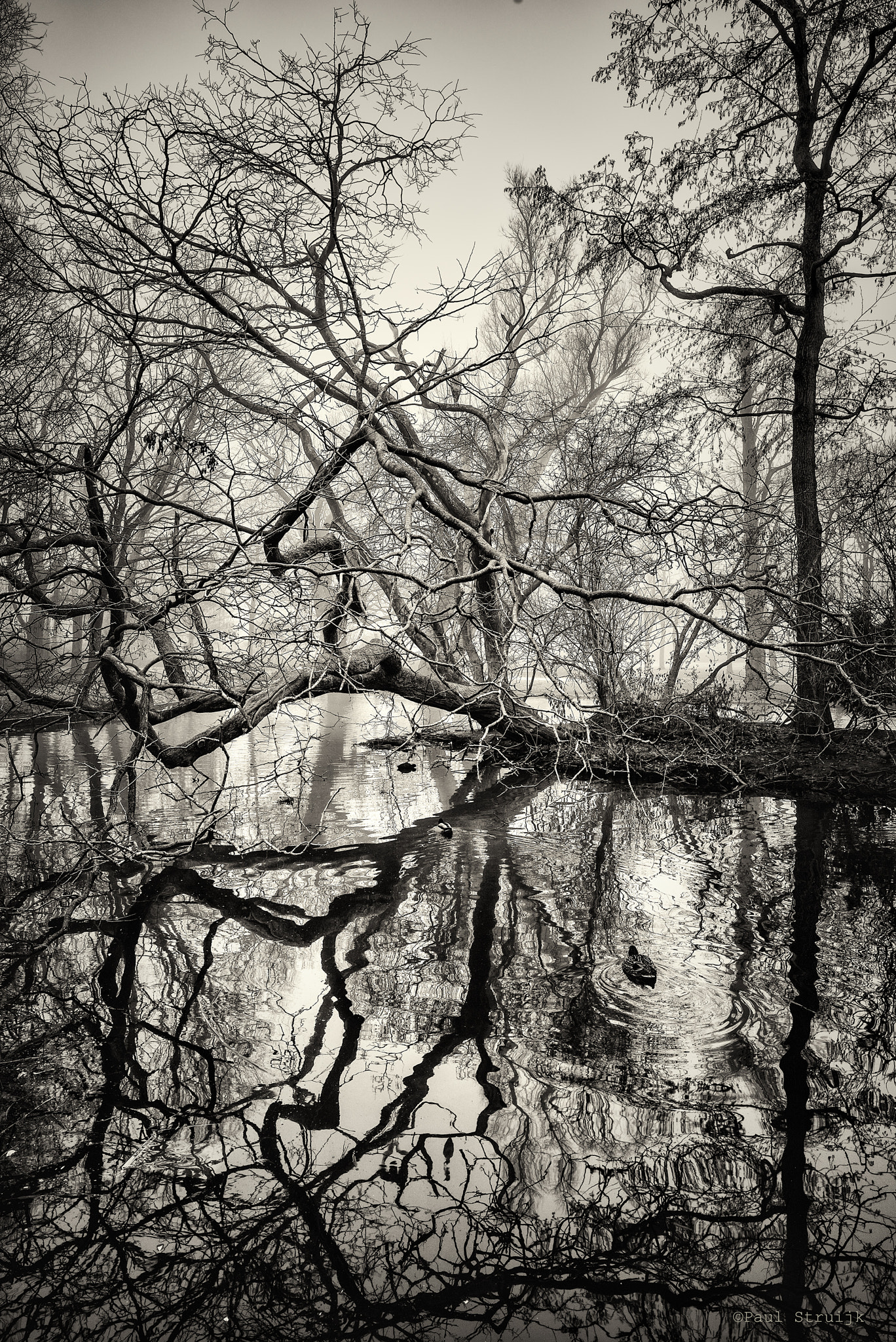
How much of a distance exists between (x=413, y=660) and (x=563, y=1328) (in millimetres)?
7665

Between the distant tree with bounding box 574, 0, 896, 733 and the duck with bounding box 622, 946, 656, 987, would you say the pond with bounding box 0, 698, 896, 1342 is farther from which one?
the distant tree with bounding box 574, 0, 896, 733

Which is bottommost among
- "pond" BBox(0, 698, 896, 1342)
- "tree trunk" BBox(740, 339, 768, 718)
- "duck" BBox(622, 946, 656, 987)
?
"pond" BBox(0, 698, 896, 1342)

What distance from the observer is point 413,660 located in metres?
9.31

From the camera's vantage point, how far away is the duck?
3.51 meters

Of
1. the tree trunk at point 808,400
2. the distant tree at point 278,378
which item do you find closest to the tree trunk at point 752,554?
the tree trunk at point 808,400

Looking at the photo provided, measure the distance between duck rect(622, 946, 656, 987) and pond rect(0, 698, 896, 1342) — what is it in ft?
0.19

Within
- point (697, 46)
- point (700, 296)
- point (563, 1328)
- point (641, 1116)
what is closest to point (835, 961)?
point (641, 1116)

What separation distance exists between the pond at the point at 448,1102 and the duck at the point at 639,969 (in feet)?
0.19

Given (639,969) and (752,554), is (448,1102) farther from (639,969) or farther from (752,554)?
(752,554)

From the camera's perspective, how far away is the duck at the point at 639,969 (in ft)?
11.5

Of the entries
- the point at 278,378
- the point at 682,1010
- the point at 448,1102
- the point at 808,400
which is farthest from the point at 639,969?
the point at 808,400

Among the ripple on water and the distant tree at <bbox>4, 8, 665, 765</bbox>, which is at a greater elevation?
the distant tree at <bbox>4, 8, 665, 765</bbox>

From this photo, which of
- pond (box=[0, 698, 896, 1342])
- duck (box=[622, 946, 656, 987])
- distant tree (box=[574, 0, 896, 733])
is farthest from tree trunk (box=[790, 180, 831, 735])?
duck (box=[622, 946, 656, 987])

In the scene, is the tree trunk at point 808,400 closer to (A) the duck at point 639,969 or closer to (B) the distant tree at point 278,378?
(B) the distant tree at point 278,378
